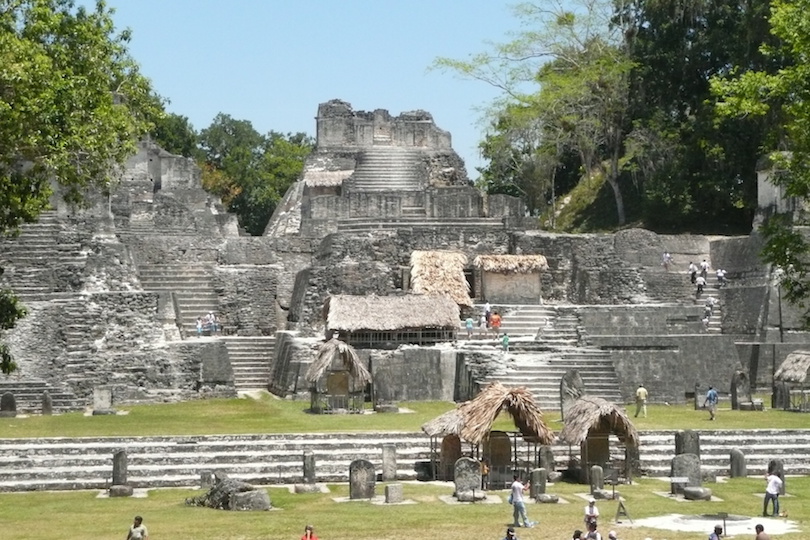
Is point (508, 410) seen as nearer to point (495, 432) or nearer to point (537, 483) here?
point (495, 432)

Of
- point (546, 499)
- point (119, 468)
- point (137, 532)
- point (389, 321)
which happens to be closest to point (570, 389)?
point (389, 321)

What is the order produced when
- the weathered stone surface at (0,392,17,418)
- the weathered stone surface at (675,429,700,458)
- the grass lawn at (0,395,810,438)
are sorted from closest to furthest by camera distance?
the weathered stone surface at (675,429,700,458)
the grass lawn at (0,395,810,438)
the weathered stone surface at (0,392,17,418)

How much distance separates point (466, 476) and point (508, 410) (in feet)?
6.13

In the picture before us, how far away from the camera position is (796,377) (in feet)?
91.7

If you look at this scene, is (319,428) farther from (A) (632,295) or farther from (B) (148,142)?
(B) (148,142)

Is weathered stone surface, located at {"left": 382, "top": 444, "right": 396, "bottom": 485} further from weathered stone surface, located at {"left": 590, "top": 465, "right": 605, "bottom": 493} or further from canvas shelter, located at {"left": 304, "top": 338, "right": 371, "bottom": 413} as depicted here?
canvas shelter, located at {"left": 304, "top": 338, "right": 371, "bottom": 413}

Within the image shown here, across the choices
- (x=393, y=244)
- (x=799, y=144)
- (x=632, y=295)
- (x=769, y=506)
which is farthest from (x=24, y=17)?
(x=632, y=295)

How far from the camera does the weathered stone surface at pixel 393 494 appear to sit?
19.0 metres

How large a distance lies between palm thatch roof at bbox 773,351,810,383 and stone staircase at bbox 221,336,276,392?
1133 cm

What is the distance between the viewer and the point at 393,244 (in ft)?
118

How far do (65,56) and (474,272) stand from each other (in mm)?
16538

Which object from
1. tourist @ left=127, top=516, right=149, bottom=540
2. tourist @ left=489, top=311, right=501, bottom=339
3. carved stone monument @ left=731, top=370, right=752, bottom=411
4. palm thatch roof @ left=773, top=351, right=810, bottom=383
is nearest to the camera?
tourist @ left=127, top=516, right=149, bottom=540

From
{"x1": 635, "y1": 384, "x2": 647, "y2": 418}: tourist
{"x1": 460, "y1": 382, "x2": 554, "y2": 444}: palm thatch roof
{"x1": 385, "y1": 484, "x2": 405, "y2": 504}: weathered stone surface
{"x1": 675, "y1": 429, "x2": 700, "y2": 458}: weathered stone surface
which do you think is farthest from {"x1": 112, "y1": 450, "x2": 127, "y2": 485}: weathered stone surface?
{"x1": 635, "y1": 384, "x2": 647, "y2": 418}: tourist

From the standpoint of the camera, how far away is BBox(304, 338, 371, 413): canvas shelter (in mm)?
27484
